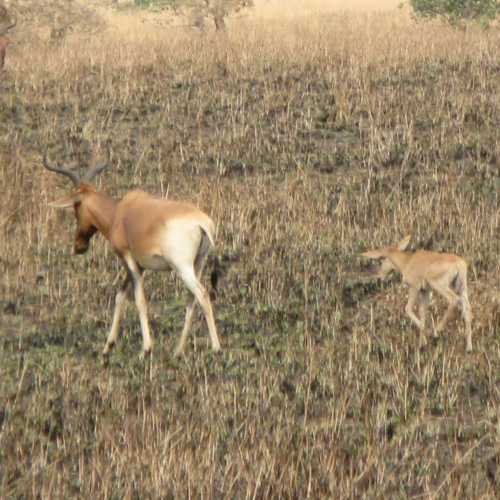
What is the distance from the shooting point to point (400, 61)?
16656mm

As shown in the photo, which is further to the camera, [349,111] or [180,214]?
[349,111]

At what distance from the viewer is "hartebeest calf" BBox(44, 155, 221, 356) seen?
7.58 m

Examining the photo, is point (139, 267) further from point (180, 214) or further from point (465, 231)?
point (465, 231)

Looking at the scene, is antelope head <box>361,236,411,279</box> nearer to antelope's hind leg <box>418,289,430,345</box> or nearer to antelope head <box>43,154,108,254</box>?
antelope's hind leg <box>418,289,430,345</box>

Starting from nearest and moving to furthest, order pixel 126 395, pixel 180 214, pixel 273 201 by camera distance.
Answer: pixel 126 395
pixel 180 214
pixel 273 201

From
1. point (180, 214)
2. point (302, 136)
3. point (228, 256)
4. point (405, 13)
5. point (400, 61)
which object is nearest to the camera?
point (180, 214)

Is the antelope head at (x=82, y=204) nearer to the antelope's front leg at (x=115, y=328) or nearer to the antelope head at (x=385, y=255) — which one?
the antelope's front leg at (x=115, y=328)

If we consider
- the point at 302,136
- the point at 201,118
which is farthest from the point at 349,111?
the point at 201,118

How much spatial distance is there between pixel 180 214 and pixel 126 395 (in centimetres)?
147

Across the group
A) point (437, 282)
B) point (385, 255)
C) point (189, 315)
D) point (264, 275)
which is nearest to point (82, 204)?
point (189, 315)

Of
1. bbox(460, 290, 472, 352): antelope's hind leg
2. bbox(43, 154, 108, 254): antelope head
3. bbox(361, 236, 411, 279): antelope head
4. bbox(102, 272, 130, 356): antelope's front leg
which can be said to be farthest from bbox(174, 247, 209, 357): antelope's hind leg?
bbox(460, 290, 472, 352): antelope's hind leg

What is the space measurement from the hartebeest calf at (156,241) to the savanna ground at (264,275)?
0.30 metres

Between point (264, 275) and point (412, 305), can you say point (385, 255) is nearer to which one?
point (412, 305)

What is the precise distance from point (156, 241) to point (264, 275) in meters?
2.03
